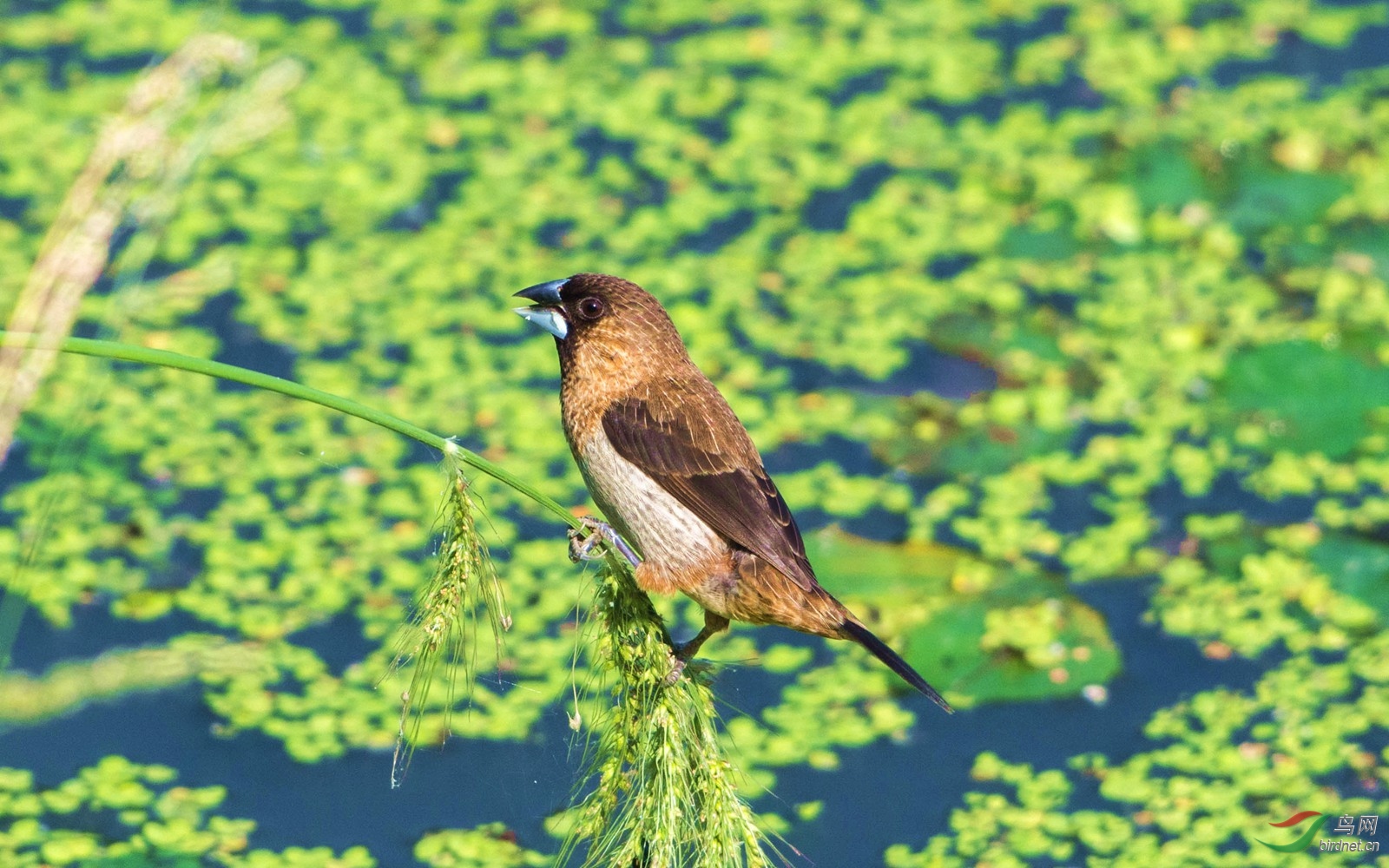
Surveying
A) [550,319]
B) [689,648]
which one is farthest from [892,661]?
[550,319]

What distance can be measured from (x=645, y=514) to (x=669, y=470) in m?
0.11

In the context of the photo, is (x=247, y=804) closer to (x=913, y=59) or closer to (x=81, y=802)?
(x=81, y=802)

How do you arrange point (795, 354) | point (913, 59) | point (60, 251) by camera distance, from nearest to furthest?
point (60, 251)
point (795, 354)
point (913, 59)

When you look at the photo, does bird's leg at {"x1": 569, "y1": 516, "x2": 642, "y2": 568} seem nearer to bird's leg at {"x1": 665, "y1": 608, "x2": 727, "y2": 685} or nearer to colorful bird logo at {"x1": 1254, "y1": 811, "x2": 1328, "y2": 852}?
bird's leg at {"x1": 665, "y1": 608, "x2": 727, "y2": 685}

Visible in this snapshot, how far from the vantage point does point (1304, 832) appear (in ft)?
14.6

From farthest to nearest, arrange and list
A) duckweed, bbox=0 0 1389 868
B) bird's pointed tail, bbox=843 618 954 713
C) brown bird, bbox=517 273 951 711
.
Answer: duckweed, bbox=0 0 1389 868
brown bird, bbox=517 273 951 711
bird's pointed tail, bbox=843 618 954 713

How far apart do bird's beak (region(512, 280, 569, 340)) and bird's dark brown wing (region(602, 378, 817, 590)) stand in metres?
0.23

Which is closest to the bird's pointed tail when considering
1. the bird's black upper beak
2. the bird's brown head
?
the bird's brown head

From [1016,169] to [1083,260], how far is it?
2.01ft

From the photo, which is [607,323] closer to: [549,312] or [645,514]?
[549,312]

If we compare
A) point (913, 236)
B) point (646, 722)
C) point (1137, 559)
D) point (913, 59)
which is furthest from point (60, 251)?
point (913, 59)

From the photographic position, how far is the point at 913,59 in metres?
7.71

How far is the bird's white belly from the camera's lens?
139 inches

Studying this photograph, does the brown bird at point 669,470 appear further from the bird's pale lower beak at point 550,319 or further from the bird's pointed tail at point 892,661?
the bird's pointed tail at point 892,661
